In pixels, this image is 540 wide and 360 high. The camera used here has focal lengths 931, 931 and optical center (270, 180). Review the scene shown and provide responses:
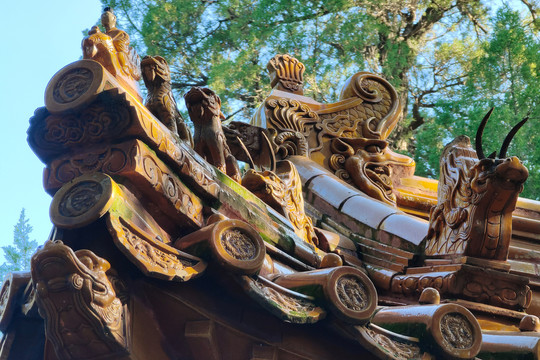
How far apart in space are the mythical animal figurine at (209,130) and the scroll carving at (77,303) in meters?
1.25

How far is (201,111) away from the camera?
3996 mm

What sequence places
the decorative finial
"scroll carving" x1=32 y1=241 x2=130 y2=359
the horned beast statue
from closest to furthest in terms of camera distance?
1. "scroll carving" x1=32 y1=241 x2=130 y2=359
2. the horned beast statue
3. the decorative finial

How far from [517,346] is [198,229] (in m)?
1.33

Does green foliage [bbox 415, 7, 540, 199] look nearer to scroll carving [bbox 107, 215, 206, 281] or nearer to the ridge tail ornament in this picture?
the ridge tail ornament

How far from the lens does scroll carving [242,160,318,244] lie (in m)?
4.41

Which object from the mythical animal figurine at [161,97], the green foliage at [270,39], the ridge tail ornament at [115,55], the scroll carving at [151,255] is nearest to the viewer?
the scroll carving at [151,255]

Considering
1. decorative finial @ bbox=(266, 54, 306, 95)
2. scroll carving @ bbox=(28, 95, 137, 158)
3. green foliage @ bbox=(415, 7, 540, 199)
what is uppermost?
green foliage @ bbox=(415, 7, 540, 199)

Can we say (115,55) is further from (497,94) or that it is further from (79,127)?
(497,94)

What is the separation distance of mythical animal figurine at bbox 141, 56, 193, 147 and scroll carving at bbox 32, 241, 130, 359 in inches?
38.4

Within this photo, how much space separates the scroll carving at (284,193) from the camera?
4.41m

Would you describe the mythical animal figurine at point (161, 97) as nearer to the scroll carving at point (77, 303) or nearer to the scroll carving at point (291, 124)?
the scroll carving at point (77, 303)

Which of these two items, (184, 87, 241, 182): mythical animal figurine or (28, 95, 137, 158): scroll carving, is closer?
(28, 95, 137, 158): scroll carving

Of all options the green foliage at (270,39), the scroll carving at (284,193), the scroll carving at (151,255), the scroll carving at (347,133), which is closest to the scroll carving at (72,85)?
the scroll carving at (151,255)

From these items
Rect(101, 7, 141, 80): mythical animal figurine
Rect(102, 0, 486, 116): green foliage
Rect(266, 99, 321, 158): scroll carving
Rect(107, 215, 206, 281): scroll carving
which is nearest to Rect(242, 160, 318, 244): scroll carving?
Rect(101, 7, 141, 80): mythical animal figurine
